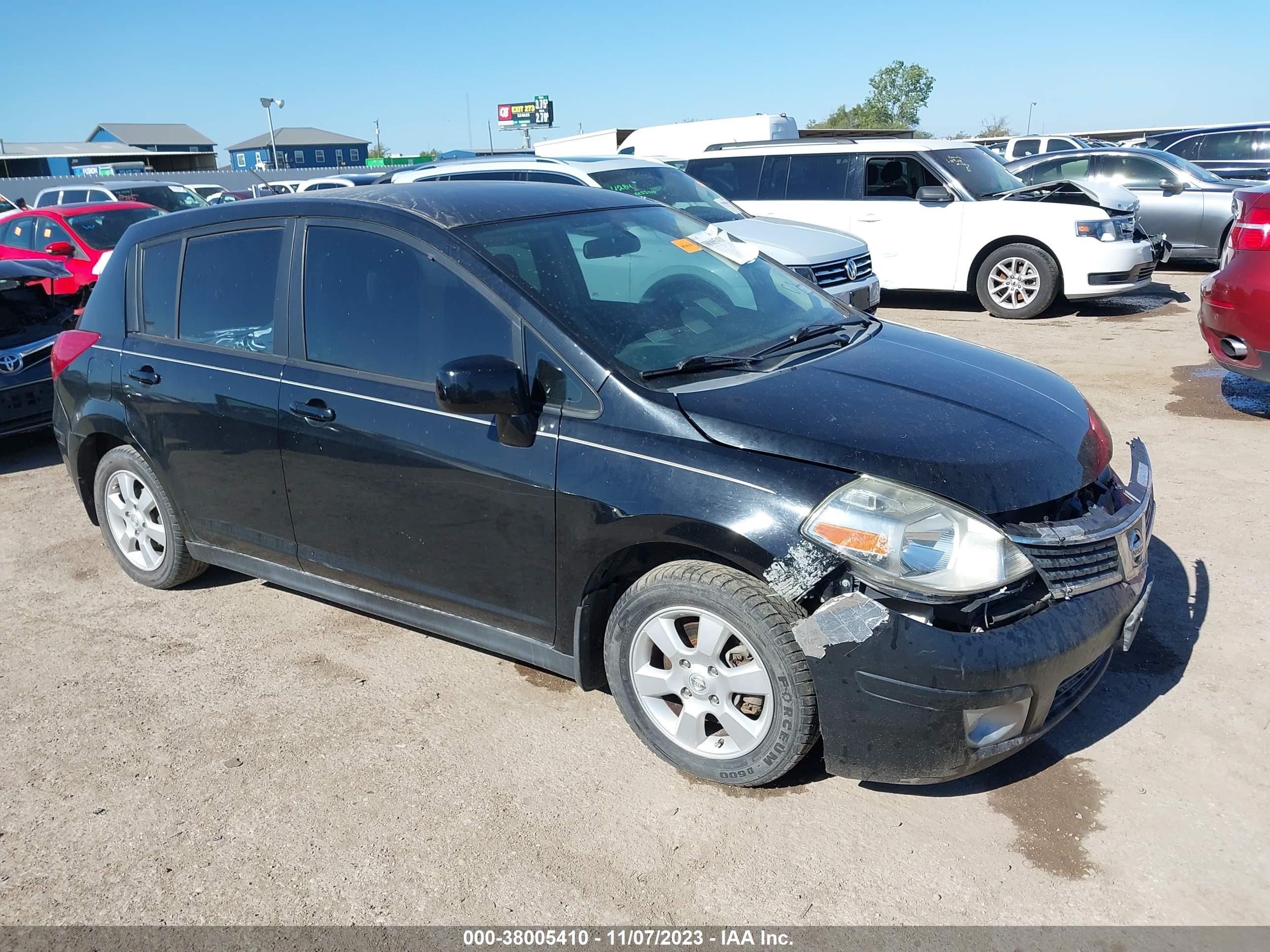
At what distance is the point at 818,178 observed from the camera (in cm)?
1127

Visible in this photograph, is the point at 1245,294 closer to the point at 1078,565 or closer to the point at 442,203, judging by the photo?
the point at 1078,565

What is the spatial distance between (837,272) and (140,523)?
6013 millimetres

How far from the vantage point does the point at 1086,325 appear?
1009 cm

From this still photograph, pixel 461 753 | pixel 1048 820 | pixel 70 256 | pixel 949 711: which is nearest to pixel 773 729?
pixel 949 711

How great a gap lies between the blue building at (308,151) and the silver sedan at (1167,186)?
227 ft

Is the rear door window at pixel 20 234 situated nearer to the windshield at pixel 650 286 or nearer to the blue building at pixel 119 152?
the windshield at pixel 650 286

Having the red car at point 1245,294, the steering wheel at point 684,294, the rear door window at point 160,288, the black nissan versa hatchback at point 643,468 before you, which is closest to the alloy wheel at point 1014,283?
the red car at point 1245,294

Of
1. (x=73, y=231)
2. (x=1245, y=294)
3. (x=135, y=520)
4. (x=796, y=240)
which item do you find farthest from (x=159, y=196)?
(x=1245, y=294)

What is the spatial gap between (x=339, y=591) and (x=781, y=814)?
1.95m

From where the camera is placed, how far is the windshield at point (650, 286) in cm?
328

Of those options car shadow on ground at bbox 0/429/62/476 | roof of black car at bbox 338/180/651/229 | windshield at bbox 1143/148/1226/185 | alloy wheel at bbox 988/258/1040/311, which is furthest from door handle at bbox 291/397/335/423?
windshield at bbox 1143/148/1226/185

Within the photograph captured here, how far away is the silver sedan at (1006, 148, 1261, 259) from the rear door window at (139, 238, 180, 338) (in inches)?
427

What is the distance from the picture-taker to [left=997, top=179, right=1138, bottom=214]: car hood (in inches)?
403

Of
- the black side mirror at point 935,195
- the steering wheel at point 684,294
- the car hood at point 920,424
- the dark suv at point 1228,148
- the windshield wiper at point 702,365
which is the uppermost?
the dark suv at point 1228,148
